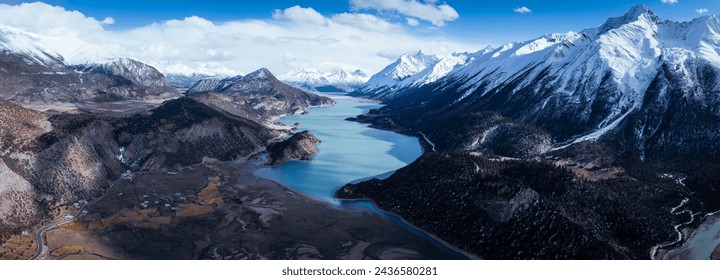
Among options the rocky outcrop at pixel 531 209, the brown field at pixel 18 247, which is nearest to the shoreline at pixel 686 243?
the rocky outcrop at pixel 531 209

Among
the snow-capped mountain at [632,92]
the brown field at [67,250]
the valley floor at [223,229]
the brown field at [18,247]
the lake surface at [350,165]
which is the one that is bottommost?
the brown field at [18,247]

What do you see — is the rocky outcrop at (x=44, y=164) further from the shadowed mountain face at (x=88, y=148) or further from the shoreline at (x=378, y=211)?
the shoreline at (x=378, y=211)

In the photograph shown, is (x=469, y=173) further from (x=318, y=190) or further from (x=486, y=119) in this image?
(x=486, y=119)

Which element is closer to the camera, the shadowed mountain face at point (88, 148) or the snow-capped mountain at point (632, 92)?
the shadowed mountain face at point (88, 148)

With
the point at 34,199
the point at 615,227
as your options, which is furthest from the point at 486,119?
the point at 34,199

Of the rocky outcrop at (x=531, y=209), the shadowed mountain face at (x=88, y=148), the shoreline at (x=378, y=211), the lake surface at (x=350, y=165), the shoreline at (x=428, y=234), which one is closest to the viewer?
the rocky outcrop at (x=531, y=209)

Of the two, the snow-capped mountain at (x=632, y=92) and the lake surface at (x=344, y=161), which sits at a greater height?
the snow-capped mountain at (x=632, y=92)
